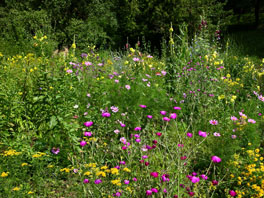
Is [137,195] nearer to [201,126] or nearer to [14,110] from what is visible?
[201,126]

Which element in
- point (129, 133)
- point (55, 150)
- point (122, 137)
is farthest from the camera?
point (129, 133)

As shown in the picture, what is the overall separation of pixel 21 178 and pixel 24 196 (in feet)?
1.28

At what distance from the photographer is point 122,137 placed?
284 cm

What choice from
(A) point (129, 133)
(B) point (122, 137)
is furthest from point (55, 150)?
(A) point (129, 133)

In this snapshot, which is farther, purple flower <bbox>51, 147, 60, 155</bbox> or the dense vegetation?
purple flower <bbox>51, 147, 60, 155</bbox>

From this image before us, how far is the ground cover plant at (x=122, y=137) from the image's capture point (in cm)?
237

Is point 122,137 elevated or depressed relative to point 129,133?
elevated

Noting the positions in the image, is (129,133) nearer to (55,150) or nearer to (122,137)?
(122,137)

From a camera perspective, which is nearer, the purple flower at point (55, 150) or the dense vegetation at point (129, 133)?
the dense vegetation at point (129, 133)

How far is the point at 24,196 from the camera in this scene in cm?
238

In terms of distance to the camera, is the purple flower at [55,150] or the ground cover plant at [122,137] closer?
the ground cover plant at [122,137]

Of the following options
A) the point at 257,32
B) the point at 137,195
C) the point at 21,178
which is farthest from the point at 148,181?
the point at 257,32

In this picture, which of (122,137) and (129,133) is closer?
(122,137)

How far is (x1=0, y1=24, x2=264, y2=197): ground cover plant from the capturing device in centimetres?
237
